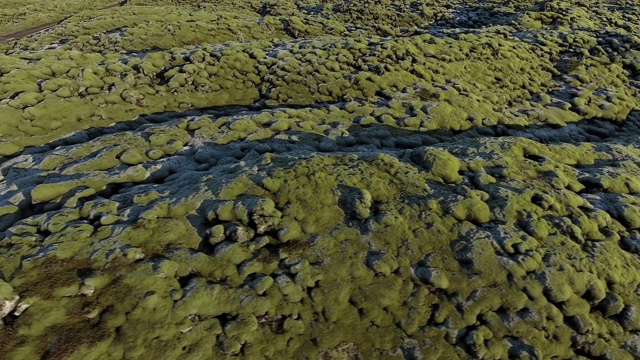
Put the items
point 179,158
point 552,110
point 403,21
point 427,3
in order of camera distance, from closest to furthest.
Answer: point 179,158
point 552,110
point 403,21
point 427,3

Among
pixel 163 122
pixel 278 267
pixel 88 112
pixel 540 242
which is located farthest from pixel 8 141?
pixel 540 242

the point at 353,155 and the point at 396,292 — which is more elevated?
the point at 353,155

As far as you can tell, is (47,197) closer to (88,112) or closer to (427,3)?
(88,112)

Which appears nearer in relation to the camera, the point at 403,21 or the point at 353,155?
the point at 353,155

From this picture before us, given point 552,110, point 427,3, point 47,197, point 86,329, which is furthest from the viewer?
point 427,3

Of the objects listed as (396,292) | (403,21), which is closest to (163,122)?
(396,292)

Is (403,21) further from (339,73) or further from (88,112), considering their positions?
(88,112)
